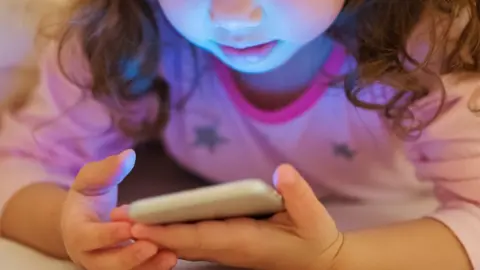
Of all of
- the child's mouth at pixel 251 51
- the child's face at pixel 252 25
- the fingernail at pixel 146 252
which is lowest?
the fingernail at pixel 146 252

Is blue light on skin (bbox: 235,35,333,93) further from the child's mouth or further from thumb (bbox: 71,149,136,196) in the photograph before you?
thumb (bbox: 71,149,136,196)

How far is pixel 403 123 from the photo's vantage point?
817mm

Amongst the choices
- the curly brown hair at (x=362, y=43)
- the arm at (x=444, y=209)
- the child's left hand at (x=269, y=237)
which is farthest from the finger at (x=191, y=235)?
the curly brown hair at (x=362, y=43)

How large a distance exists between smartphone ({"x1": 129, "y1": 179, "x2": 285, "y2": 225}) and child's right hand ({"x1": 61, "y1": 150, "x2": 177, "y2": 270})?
28mm

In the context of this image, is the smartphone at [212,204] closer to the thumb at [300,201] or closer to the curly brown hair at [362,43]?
the thumb at [300,201]

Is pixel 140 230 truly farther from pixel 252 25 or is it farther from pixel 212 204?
pixel 252 25

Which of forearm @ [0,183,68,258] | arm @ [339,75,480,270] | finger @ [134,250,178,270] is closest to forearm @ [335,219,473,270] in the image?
arm @ [339,75,480,270]

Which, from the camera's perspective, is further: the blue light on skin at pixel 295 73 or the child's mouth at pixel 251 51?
the blue light on skin at pixel 295 73

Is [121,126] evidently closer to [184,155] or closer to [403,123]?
[184,155]

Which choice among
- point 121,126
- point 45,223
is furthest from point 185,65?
point 45,223

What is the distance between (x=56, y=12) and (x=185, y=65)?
0.43ft

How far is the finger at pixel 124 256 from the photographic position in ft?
2.17

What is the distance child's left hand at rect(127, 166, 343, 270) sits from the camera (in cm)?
65

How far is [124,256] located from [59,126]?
228 mm
